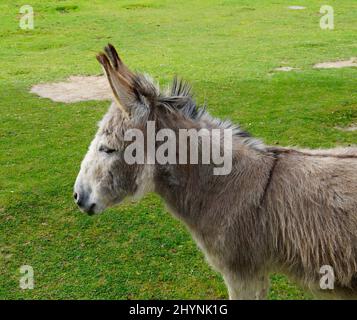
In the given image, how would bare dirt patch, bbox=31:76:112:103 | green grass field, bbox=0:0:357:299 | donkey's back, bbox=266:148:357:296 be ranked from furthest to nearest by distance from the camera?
bare dirt patch, bbox=31:76:112:103, green grass field, bbox=0:0:357:299, donkey's back, bbox=266:148:357:296

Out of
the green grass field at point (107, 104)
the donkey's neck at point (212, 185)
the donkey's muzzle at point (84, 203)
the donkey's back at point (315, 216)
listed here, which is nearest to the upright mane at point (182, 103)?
the donkey's neck at point (212, 185)

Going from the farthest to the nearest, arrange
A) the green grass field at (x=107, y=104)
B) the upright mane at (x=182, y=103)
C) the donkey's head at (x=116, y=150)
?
the green grass field at (x=107, y=104) < the upright mane at (x=182, y=103) < the donkey's head at (x=116, y=150)

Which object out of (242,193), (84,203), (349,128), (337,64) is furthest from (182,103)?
(337,64)

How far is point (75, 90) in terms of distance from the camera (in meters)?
13.7

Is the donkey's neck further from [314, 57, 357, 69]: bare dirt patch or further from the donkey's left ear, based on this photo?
[314, 57, 357, 69]: bare dirt patch

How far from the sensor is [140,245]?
21.3ft

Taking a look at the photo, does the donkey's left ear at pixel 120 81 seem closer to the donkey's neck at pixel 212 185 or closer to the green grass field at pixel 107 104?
the donkey's neck at pixel 212 185

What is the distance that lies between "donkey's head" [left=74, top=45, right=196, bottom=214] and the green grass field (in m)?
2.04

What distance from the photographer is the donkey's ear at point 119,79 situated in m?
3.78

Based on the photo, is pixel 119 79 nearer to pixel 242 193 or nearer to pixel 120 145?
pixel 120 145

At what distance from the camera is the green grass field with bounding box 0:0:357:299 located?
5.98m

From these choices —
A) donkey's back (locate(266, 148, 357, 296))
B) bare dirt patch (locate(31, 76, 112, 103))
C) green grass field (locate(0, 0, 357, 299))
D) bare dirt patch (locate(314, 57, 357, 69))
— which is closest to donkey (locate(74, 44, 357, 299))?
donkey's back (locate(266, 148, 357, 296))

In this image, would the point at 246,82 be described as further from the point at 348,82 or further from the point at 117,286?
the point at 117,286
